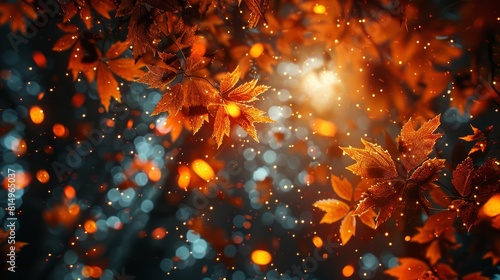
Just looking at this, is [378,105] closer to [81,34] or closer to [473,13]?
[473,13]

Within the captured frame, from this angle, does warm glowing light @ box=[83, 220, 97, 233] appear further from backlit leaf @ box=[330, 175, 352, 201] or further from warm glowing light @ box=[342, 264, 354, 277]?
warm glowing light @ box=[342, 264, 354, 277]

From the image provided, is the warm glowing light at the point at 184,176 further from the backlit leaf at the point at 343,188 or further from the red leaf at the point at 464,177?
the red leaf at the point at 464,177

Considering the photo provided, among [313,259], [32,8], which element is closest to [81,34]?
[32,8]

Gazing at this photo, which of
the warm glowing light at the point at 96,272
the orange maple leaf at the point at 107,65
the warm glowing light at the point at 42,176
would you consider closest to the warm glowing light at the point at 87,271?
the warm glowing light at the point at 96,272

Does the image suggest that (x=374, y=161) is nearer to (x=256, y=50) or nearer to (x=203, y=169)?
(x=256, y=50)

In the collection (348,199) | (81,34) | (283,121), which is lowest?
(348,199)

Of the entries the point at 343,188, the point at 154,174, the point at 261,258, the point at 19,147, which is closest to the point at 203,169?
the point at 154,174
